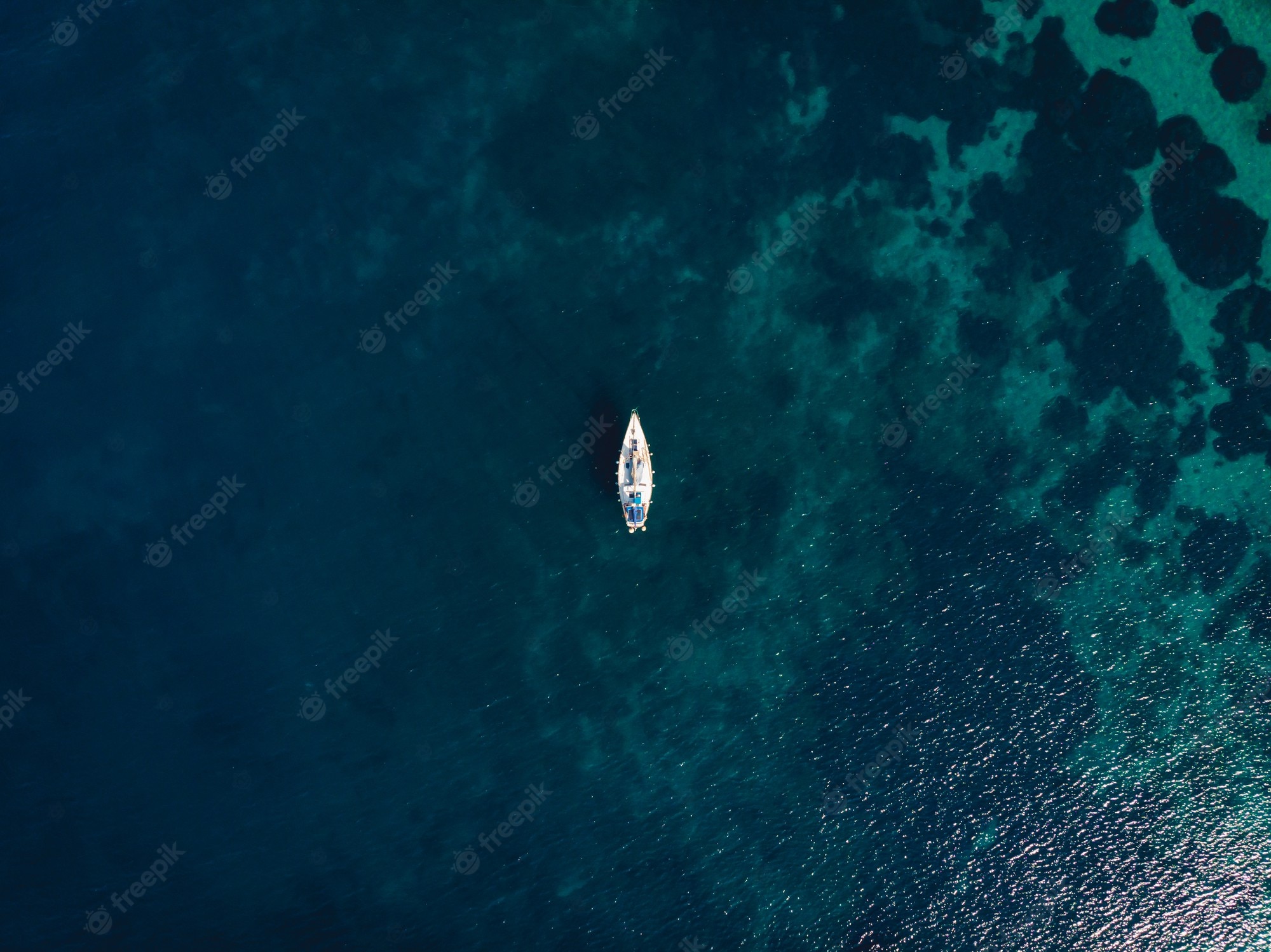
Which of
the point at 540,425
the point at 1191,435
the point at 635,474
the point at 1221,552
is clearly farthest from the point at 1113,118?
the point at 540,425

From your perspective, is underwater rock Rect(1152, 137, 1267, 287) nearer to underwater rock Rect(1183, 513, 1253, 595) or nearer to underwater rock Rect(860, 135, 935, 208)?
underwater rock Rect(860, 135, 935, 208)

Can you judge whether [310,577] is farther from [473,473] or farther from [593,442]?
[593,442]

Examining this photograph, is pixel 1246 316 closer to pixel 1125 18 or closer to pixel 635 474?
pixel 1125 18

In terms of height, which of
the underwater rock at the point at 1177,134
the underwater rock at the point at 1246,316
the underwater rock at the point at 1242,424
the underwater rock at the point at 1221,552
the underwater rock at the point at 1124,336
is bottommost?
the underwater rock at the point at 1221,552

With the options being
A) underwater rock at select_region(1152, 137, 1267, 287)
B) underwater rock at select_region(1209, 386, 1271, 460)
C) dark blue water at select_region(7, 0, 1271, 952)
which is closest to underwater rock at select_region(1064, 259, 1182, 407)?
dark blue water at select_region(7, 0, 1271, 952)

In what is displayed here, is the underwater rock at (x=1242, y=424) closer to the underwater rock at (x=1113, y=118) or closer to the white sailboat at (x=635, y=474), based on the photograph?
the underwater rock at (x=1113, y=118)

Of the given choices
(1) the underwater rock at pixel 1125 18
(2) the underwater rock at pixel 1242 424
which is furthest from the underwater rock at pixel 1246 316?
(1) the underwater rock at pixel 1125 18
